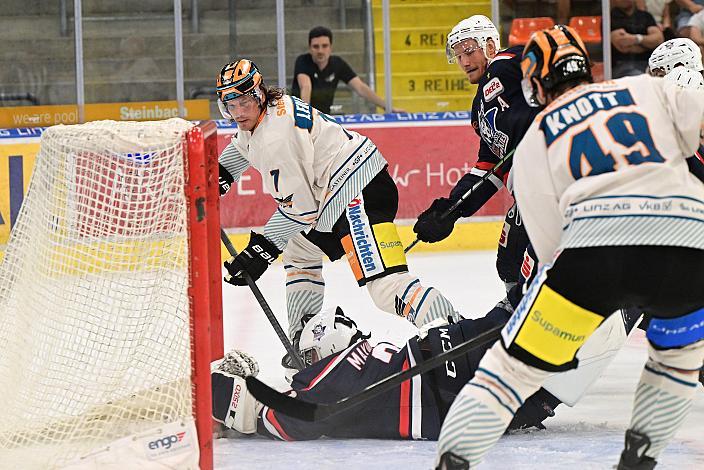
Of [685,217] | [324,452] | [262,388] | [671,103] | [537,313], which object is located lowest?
[324,452]

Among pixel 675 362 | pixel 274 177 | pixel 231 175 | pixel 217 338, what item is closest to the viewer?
pixel 675 362

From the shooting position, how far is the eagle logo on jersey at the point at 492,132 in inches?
136

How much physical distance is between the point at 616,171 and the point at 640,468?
1.96 feet

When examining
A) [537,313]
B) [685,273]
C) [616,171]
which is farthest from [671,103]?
[537,313]

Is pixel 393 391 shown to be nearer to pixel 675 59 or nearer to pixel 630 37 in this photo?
pixel 675 59

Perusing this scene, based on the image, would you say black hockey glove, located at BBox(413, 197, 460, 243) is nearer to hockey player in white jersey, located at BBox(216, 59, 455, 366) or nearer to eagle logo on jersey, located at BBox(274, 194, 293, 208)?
hockey player in white jersey, located at BBox(216, 59, 455, 366)

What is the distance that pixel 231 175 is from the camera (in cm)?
375

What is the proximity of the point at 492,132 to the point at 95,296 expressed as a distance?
1466 millimetres

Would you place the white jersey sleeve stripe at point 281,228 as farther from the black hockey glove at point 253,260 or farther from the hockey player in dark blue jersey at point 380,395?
the hockey player in dark blue jersey at point 380,395

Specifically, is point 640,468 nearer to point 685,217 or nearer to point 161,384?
point 685,217

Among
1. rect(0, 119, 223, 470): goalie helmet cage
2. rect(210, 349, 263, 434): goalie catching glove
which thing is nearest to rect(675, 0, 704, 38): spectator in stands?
rect(210, 349, 263, 434): goalie catching glove

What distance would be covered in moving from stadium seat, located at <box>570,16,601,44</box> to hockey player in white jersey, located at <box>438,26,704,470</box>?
502cm

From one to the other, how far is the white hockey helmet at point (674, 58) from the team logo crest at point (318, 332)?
1425 millimetres

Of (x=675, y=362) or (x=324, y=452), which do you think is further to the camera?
(x=324, y=452)
